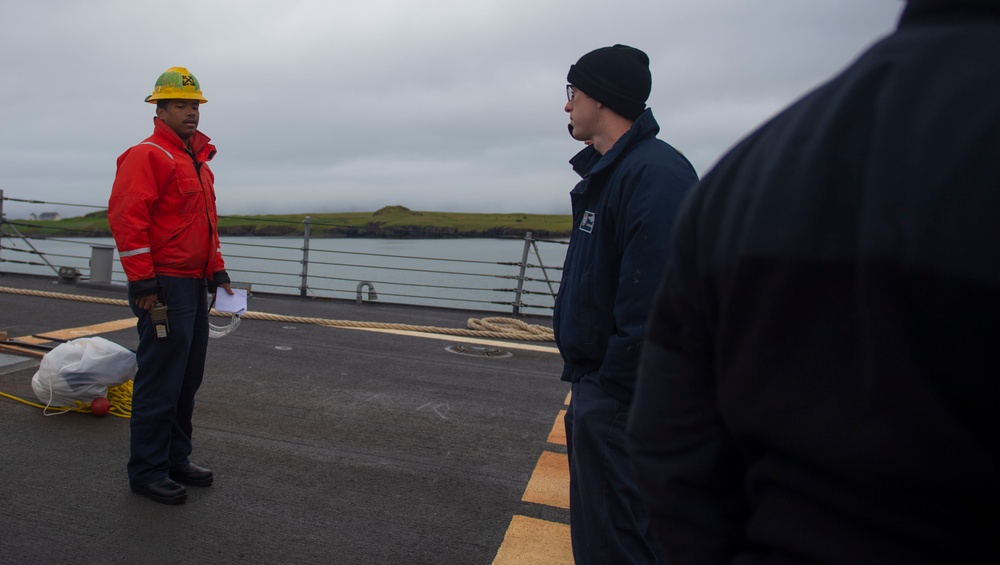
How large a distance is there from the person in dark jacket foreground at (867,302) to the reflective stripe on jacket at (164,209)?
10.6 feet

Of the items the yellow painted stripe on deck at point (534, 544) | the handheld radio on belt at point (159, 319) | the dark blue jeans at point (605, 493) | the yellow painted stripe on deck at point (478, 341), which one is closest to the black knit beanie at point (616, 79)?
the dark blue jeans at point (605, 493)

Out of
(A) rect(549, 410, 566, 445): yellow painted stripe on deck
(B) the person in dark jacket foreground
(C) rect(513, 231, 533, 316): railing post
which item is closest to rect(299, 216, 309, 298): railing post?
(C) rect(513, 231, 533, 316): railing post

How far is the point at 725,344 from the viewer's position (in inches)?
45.3

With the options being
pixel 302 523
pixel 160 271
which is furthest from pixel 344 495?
pixel 160 271

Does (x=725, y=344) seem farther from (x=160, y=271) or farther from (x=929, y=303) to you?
(x=160, y=271)

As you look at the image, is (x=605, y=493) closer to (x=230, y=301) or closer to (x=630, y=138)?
(x=630, y=138)

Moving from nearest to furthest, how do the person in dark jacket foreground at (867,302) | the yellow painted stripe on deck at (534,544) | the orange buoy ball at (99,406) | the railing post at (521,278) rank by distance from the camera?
1. the person in dark jacket foreground at (867,302)
2. the yellow painted stripe on deck at (534,544)
3. the orange buoy ball at (99,406)
4. the railing post at (521,278)

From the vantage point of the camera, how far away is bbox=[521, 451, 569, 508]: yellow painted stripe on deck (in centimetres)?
416

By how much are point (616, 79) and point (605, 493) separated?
1.37m

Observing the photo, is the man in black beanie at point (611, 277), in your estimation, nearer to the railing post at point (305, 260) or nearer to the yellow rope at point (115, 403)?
the yellow rope at point (115, 403)

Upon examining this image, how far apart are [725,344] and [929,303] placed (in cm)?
28

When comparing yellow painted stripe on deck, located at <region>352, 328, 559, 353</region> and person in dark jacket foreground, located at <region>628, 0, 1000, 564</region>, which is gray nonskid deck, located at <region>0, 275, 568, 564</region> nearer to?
yellow painted stripe on deck, located at <region>352, 328, 559, 353</region>

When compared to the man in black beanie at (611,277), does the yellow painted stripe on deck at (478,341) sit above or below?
below

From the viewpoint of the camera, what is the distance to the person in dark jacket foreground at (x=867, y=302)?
0.94 metres
